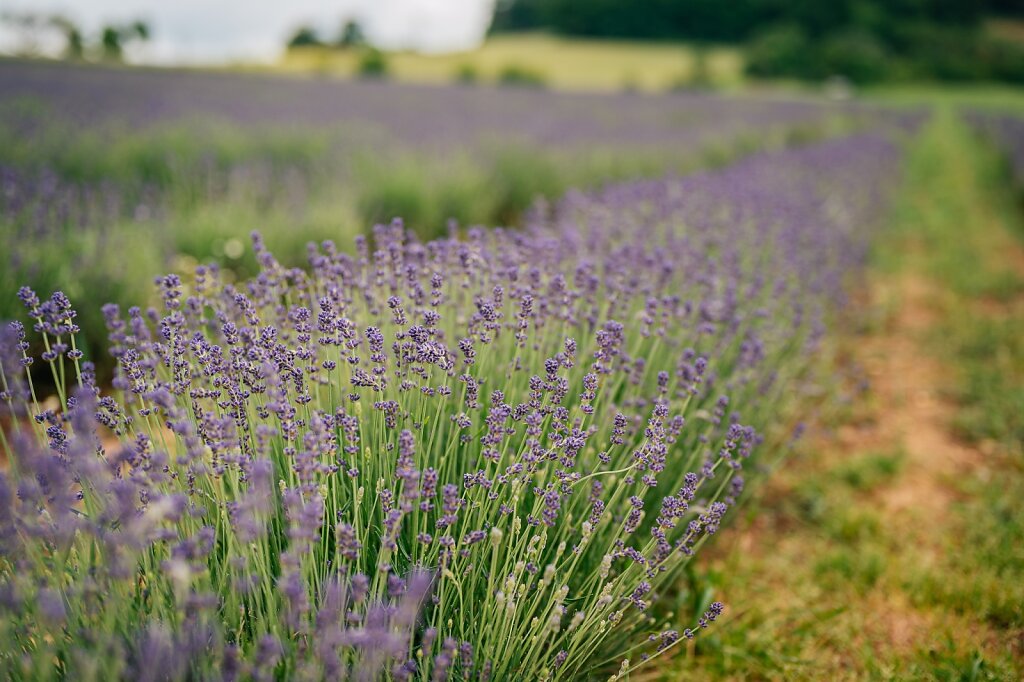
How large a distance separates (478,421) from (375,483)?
0.32 m

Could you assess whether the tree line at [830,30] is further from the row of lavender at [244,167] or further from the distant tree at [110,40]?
the row of lavender at [244,167]

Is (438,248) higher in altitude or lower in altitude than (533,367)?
higher

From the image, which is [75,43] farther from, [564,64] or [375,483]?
[375,483]

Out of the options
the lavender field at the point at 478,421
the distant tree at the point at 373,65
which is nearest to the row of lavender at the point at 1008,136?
the lavender field at the point at 478,421

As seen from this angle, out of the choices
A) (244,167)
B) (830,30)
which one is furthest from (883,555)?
(830,30)

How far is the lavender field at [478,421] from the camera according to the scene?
115 centimetres

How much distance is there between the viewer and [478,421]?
1.73 metres

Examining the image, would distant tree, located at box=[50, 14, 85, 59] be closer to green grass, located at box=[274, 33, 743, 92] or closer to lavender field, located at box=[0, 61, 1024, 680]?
green grass, located at box=[274, 33, 743, 92]

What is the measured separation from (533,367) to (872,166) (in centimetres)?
717

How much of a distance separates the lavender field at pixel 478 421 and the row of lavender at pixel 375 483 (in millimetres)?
15

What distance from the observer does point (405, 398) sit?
1.57 meters

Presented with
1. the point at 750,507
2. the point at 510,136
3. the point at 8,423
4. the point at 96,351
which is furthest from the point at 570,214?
the point at 510,136

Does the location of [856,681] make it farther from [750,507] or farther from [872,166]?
[872,166]

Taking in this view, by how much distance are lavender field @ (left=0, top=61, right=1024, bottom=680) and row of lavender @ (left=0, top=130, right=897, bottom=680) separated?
15 mm
